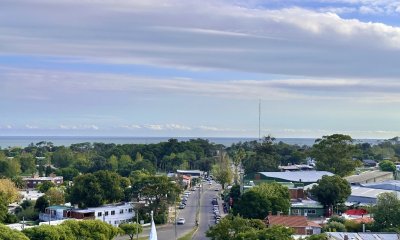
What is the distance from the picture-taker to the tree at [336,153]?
232 feet

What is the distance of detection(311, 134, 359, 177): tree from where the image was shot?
232 feet

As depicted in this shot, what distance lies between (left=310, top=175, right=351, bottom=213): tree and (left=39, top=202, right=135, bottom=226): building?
15.2m

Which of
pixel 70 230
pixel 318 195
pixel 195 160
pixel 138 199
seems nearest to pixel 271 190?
pixel 318 195

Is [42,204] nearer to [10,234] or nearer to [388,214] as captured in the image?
[10,234]

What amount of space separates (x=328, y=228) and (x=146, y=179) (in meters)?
17.3

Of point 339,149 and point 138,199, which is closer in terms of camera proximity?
point 138,199

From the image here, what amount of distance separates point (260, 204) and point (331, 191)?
8.45 metres

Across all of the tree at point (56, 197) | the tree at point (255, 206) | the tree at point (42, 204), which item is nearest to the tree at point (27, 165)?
the tree at point (56, 197)

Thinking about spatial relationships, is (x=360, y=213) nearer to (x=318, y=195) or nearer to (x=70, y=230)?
(x=318, y=195)

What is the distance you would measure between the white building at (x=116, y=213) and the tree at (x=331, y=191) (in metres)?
15.2

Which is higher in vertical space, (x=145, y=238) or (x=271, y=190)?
(x=271, y=190)

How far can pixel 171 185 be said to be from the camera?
50.5 meters

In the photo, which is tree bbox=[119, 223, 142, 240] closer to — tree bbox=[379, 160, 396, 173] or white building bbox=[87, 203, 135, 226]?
white building bbox=[87, 203, 135, 226]

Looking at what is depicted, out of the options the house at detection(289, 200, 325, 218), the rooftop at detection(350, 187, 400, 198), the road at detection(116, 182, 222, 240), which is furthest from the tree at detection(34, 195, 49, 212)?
the rooftop at detection(350, 187, 400, 198)
